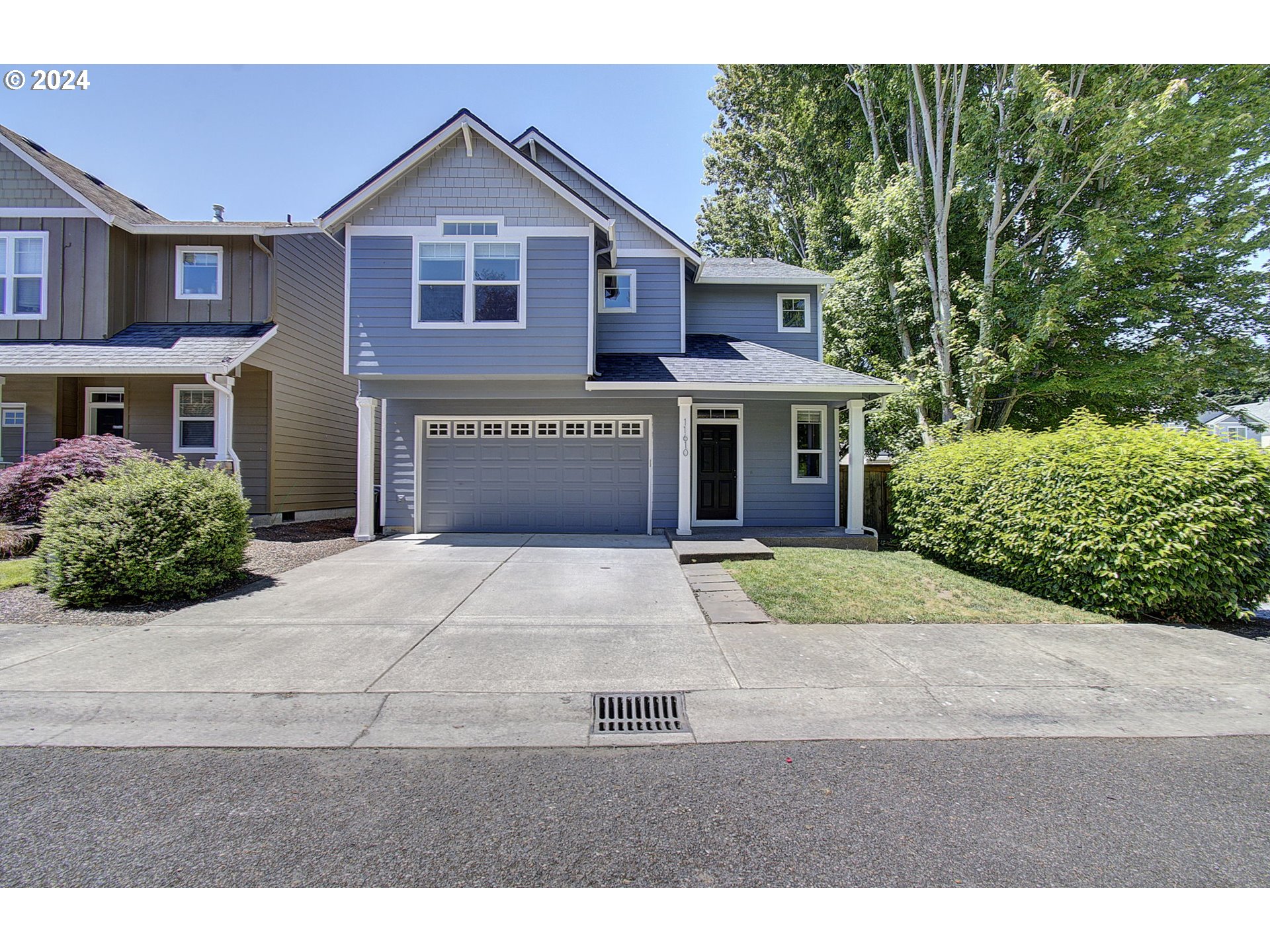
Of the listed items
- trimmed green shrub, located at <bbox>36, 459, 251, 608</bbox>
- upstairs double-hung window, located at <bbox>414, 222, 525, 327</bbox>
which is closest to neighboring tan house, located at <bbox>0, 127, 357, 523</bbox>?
upstairs double-hung window, located at <bbox>414, 222, 525, 327</bbox>

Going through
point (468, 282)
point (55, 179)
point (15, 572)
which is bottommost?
point (15, 572)

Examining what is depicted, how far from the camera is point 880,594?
22.8 feet

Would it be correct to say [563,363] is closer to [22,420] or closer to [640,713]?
[640,713]

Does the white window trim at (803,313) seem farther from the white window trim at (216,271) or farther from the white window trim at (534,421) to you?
the white window trim at (216,271)

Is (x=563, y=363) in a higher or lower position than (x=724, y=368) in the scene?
lower

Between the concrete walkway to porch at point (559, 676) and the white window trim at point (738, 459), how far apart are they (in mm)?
5169

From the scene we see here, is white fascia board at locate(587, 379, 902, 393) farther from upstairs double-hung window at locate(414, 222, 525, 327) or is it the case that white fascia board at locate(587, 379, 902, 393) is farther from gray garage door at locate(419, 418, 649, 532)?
upstairs double-hung window at locate(414, 222, 525, 327)

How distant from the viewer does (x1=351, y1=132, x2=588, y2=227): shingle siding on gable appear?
1037cm

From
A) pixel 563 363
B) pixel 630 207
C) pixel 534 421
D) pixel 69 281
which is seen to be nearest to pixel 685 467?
pixel 563 363

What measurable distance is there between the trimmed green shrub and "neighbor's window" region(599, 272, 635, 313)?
26.6 ft

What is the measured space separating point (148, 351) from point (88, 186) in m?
4.78

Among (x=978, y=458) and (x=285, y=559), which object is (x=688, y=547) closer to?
(x=978, y=458)

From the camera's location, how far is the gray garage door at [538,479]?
11.7m

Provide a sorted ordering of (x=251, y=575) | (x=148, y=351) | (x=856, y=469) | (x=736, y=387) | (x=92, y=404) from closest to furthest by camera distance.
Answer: (x=251, y=575) < (x=736, y=387) < (x=856, y=469) < (x=148, y=351) < (x=92, y=404)
